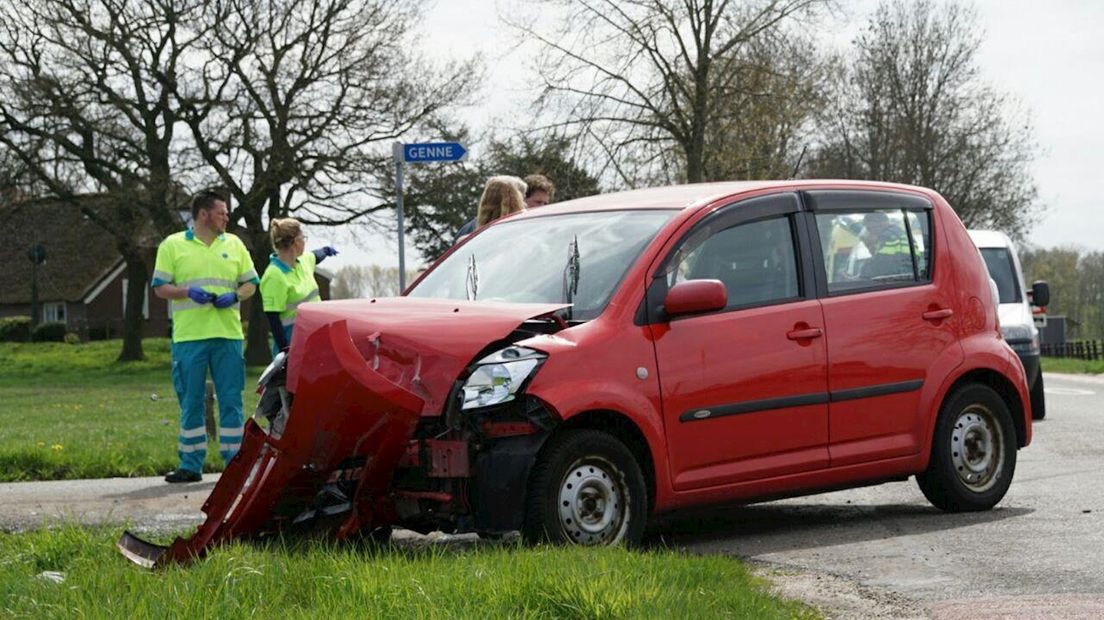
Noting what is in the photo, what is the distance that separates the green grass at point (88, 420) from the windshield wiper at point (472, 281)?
441 centimetres

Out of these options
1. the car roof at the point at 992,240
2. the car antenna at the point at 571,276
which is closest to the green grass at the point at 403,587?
the car antenna at the point at 571,276

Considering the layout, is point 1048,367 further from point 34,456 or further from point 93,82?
point 34,456

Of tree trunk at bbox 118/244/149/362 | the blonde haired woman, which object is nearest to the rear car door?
the blonde haired woman

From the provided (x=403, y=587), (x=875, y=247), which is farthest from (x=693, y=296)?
(x=403, y=587)

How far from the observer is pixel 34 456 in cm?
1186

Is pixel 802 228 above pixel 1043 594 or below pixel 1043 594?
above

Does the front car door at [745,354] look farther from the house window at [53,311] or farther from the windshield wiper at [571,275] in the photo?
the house window at [53,311]

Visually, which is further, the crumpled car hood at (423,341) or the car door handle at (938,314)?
the car door handle at (938,314)

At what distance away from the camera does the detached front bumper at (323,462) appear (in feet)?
21.0

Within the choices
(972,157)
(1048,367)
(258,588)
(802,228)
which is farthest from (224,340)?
(972,157)

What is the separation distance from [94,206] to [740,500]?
37067mm

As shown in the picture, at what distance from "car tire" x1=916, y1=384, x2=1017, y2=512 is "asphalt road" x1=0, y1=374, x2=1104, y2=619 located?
4.5 inches

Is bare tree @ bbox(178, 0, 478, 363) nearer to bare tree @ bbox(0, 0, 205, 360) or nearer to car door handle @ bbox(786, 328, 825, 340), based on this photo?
bare tree @ bbox(0, 0, 205, 360)

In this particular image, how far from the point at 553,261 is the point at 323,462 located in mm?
1758
